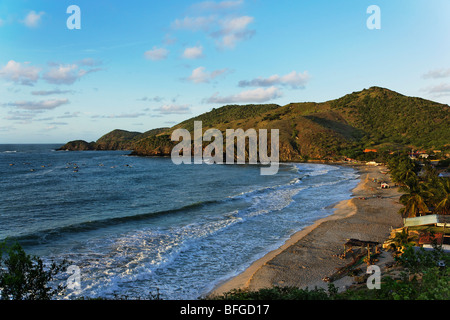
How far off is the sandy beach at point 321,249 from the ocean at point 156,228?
1217 mm

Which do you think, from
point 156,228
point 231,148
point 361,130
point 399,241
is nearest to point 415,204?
point 399,241

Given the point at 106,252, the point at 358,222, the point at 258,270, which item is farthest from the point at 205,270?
the point at 358,222

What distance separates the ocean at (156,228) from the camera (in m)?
19.6

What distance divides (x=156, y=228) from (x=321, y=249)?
1633cm

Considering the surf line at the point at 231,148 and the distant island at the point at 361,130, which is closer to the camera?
the distant island at the point at 361,130

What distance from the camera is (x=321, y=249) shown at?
24.7 metres

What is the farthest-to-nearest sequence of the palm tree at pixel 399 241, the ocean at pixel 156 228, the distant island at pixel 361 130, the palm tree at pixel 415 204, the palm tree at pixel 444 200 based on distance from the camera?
the distant island at pixel 361 130
the palm tree at pixel 415 204
the palm tree at pixel 444 200
the palm tree at pixel 399 241
the ocean at pixel 156 228

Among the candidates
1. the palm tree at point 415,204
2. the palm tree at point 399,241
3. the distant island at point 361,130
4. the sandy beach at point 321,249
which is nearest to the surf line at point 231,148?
the distant island at point 361,130

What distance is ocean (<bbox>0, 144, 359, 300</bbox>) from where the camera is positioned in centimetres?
1962

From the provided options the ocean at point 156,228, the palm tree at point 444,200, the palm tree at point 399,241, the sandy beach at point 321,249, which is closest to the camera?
the sandy beach at point 321,249

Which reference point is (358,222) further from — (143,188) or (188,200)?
(143,188)

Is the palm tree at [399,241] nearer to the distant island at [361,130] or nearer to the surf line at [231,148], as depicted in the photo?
the distant island at [361,130]

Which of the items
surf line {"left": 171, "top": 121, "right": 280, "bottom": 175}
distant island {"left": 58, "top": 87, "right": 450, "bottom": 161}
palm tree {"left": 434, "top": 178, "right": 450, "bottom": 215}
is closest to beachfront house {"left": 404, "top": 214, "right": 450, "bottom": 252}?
palm tree {"left": 434, "top": 178, "right": 450, "bottom": 215}

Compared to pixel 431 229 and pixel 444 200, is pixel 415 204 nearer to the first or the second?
pixel 444 200
